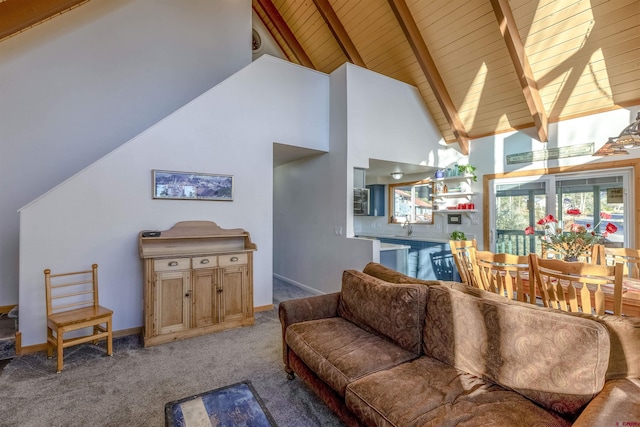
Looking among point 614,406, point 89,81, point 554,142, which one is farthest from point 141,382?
point 554,142

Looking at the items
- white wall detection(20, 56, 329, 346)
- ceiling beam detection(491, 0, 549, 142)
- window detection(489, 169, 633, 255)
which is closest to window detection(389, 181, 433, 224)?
window detection(489, 169, 633, 255)

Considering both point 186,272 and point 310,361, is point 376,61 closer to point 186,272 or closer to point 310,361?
point 186,272

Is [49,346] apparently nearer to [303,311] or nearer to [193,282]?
[193,282]

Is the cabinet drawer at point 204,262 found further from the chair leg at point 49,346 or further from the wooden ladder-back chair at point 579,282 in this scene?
the wooden ladder-back chair at point 579,282

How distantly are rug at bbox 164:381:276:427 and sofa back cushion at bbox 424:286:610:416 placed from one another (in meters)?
1.10

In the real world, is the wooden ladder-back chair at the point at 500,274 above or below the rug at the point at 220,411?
above

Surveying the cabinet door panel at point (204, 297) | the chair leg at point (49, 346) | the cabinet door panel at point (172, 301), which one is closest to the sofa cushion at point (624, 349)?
the cabinet door panel at point (204, 297)

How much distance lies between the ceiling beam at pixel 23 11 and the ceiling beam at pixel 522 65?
494 centimetres

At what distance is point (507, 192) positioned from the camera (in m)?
4.83

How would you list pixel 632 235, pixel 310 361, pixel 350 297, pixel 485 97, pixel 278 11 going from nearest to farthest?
pixel 310 361 < pixel 350 297 < pixel 632 235 < pixel 485 97 < pixel 278 11

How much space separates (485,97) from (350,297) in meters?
3.94

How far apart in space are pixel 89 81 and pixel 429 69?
15.9 feet

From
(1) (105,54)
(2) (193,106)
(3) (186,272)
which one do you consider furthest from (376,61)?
(3) (186,272)

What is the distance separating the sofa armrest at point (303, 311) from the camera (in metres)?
2.44
